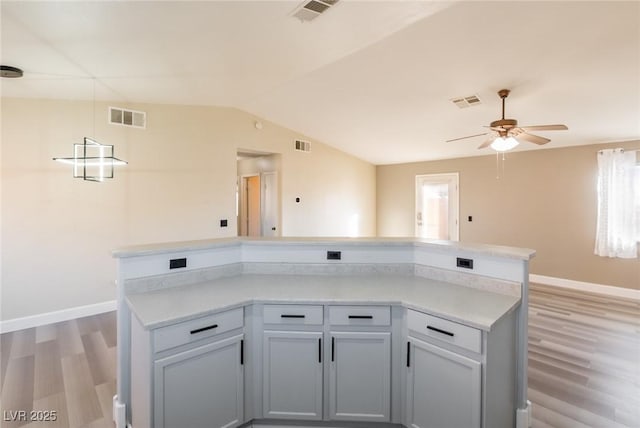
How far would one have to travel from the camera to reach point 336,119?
5.25 m

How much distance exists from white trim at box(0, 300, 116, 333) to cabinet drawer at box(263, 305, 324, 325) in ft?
10.9

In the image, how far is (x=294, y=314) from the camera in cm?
190

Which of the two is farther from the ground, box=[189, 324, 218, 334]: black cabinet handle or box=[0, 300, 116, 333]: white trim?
box=[189, 324, 218, 334]: black cabinet handle

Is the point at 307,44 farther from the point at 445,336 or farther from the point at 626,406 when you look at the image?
the point at 626,406

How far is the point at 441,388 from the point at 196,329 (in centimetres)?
136

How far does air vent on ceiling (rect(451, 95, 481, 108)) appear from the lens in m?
3.91

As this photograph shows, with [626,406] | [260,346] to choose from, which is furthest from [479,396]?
[626,406]

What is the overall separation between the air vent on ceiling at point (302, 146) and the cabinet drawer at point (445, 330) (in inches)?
185

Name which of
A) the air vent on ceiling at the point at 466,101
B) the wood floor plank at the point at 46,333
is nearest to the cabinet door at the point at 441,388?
the air vent on ceiling at the point at 466,101

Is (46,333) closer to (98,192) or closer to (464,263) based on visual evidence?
(98,192)

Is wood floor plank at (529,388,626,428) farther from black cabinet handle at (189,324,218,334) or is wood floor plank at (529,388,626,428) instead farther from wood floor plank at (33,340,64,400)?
wood floor plank at (33,340,64,400)

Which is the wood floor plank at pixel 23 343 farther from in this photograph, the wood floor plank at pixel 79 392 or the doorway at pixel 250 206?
the doorway at pixel 250 206

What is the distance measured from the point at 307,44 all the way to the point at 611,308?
16.9 feet

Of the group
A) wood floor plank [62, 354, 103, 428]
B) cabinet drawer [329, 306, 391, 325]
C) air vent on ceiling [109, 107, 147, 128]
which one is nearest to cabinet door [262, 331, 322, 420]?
cabinet drawer [329, 306, 391, 325]
